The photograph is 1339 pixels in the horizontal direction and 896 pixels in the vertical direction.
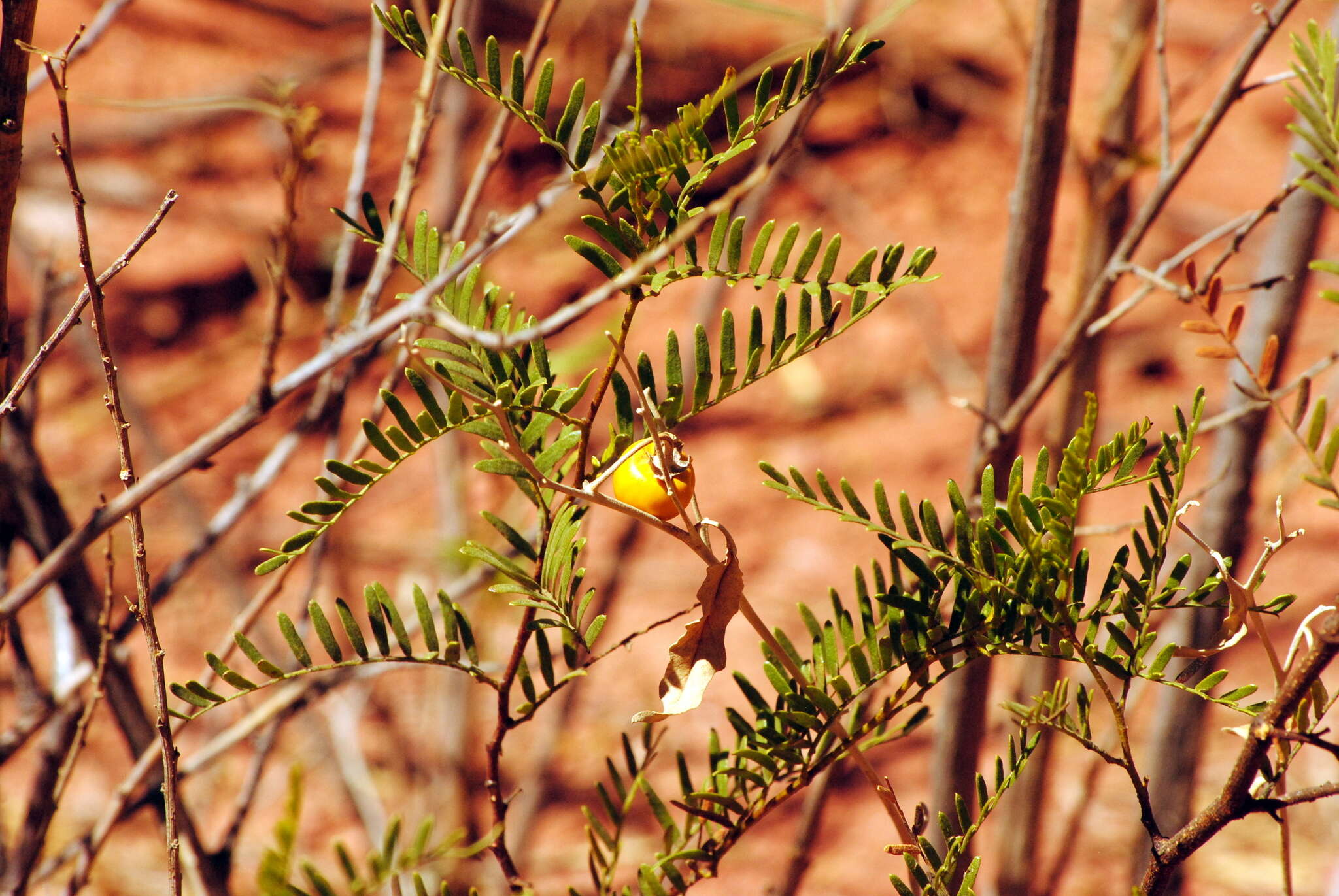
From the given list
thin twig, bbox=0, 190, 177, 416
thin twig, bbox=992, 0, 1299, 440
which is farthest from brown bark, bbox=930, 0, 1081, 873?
thin twig, bbox=0, 190, 177, 416

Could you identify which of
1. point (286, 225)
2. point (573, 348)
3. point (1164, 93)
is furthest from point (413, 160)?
point (573, 348)

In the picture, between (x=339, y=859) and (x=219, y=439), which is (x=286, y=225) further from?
(x=339, y=859)

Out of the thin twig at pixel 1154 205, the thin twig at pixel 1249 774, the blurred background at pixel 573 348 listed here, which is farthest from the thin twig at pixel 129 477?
the blurred background at pixel 573 348

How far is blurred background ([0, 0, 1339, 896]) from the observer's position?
1.32 meters

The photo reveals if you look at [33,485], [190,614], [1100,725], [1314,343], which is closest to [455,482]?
[33,485]

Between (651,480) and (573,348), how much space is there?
34.2 inches

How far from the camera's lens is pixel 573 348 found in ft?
3.99

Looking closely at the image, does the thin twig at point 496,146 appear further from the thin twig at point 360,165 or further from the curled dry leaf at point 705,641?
the curled dry leaf at point 705,641

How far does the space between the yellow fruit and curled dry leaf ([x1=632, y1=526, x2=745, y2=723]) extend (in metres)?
0.03

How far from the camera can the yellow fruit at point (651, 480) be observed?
1.19ft

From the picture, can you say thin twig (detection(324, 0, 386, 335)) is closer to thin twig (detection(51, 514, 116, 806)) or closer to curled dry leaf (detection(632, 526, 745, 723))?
thin twig (detection(51, 514, 116, 806))

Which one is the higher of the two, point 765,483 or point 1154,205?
point 1154,205

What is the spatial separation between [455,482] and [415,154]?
67 cm

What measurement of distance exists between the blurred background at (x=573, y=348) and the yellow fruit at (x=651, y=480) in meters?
0.72
